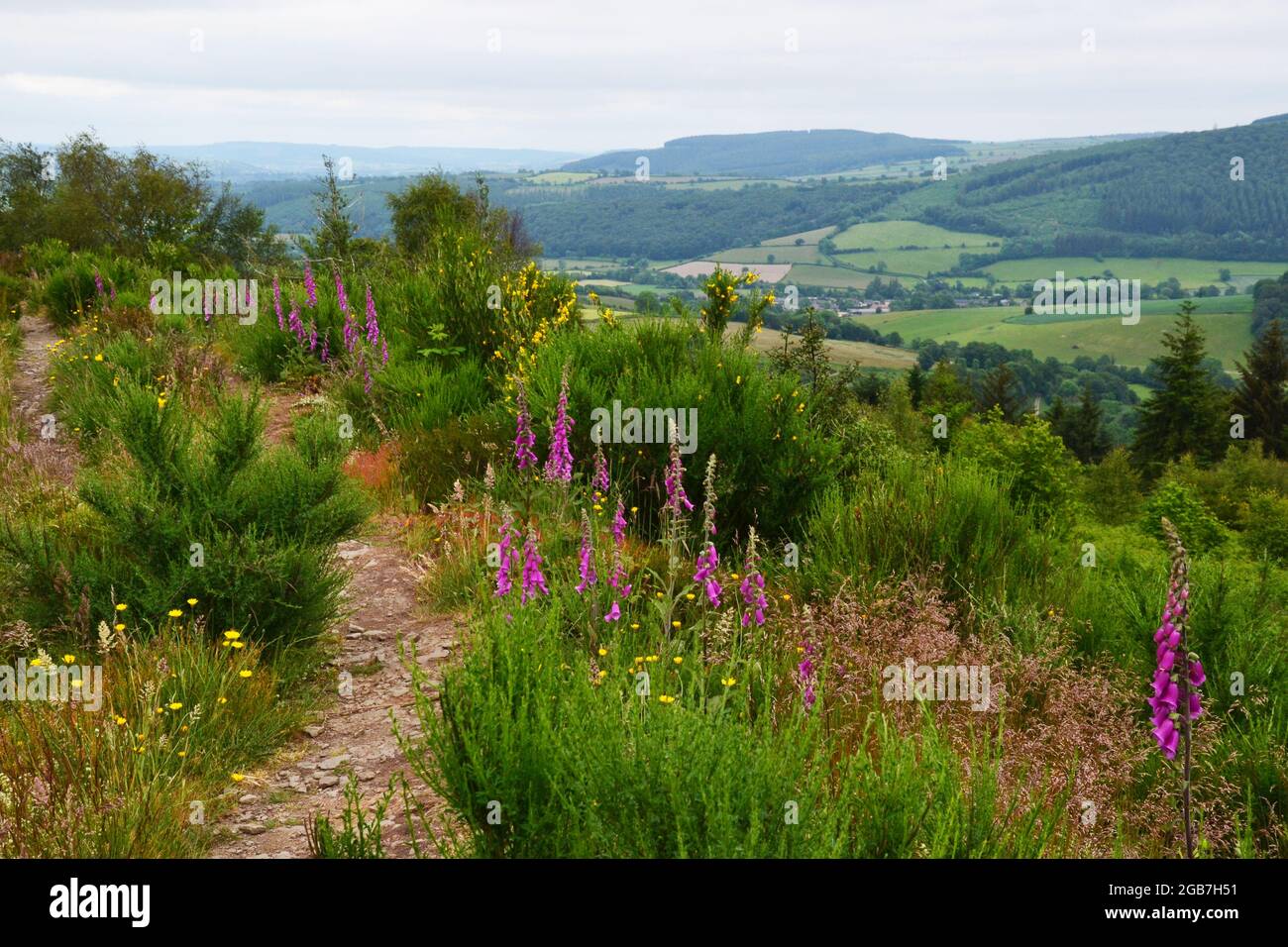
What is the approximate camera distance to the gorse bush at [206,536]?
424cm

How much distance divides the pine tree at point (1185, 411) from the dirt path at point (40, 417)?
165ft

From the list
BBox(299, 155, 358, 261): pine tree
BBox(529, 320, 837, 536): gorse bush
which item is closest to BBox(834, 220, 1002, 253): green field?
BBox(299, 155, 358, 261): pine tree

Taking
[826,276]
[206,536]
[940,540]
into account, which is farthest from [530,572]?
[826,276]

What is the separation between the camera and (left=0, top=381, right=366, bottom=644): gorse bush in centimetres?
424

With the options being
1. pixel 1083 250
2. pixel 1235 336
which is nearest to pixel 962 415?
pixel 1235 336

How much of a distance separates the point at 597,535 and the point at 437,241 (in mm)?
6100

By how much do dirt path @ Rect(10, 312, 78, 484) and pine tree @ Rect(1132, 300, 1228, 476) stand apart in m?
50.4

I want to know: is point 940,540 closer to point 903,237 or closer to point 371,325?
point 371,325

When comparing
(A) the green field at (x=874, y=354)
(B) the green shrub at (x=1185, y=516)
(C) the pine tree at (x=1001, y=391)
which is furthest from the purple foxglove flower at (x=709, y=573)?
(A) the green field at (x=874, y=354)

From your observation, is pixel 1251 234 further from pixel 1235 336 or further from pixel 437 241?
pixel 437 241

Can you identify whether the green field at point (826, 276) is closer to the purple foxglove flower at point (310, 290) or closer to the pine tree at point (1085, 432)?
the pine tree at point (1085, 432)

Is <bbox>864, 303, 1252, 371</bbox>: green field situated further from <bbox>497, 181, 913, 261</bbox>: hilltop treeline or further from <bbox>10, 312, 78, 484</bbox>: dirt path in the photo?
<bbox>10, 312, 78, 484</bbox>: dirt path

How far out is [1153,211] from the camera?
18125cm

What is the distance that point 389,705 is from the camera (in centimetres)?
425
